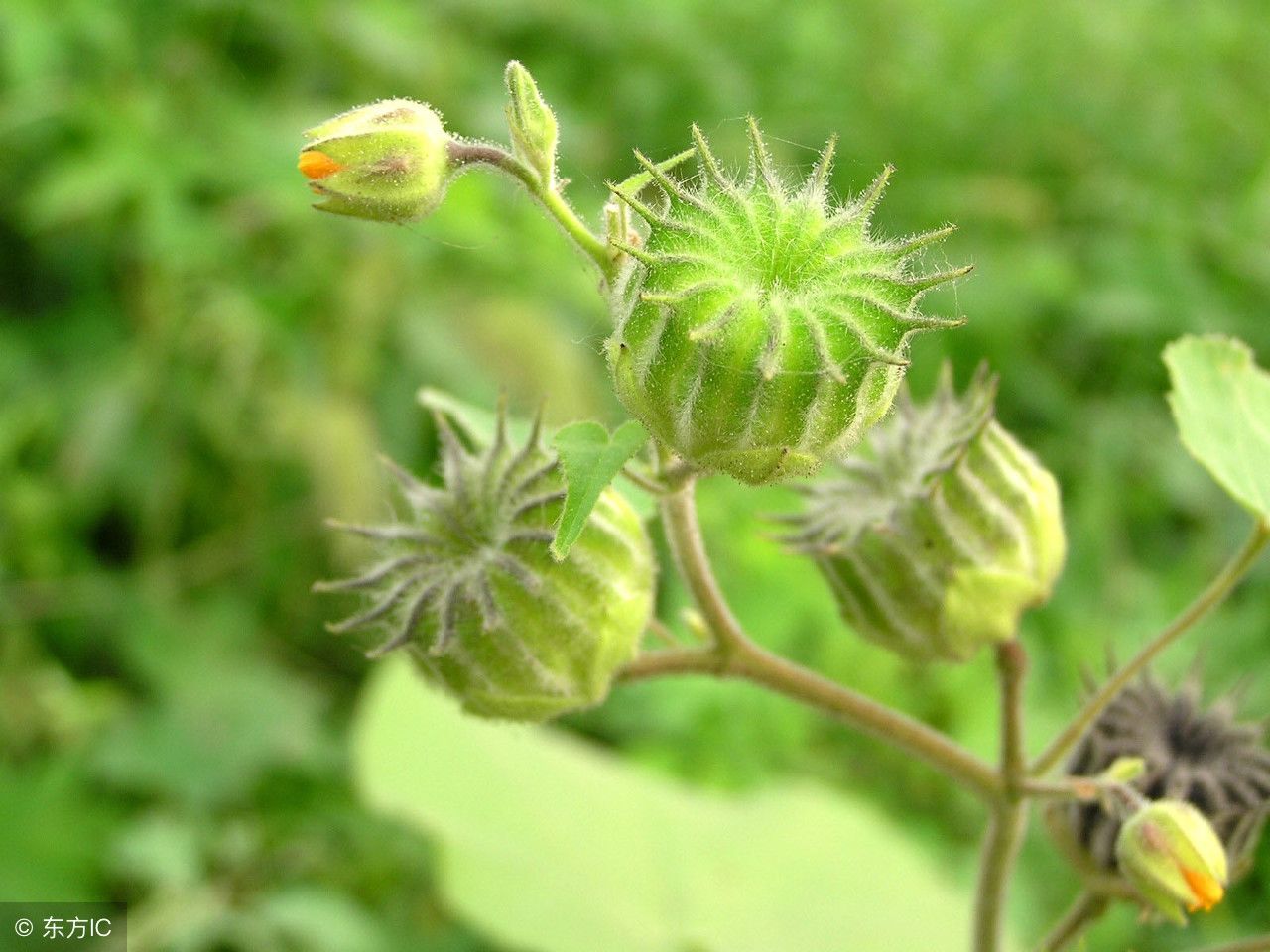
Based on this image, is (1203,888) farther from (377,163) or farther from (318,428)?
(318,428)

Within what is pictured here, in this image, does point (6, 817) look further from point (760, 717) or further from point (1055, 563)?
point (1055, 563)

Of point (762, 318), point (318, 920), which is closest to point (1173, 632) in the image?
point (762, 318)

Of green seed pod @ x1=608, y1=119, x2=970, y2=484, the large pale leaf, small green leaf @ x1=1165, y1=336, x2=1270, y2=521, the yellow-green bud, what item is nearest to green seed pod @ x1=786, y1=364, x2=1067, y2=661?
small green leaf @ x1=1165, y1=336, x2=1270, y2=521

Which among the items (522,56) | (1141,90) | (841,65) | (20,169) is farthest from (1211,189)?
(20,169)

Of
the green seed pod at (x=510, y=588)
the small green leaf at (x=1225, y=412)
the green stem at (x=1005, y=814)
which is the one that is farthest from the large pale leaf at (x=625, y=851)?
the small green leaf at (x=1225, y=412)

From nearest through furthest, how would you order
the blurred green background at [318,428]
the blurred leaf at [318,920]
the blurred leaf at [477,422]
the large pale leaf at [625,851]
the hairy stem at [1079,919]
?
the blurred leaf at [477,422] < the hairy stem at [1079,919] < the large pale leaf at [625,851] < the blurred leaf at [318,920] < the blurred green background at [318,428]

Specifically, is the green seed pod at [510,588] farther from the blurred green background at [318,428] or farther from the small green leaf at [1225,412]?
the blurred green background at [318,428]
